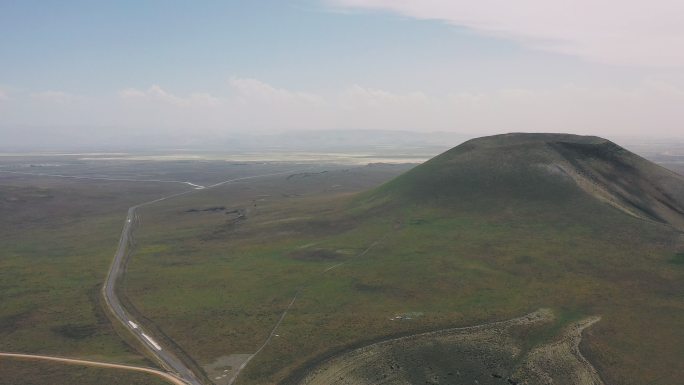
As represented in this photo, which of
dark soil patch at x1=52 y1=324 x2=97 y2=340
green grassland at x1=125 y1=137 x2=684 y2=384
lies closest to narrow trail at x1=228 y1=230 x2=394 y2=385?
green grassland at x1=125 y1=137 x2=684 y2=384

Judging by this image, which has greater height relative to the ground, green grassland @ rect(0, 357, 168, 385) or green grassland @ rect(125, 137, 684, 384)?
A: green grassland @ rect(125, 137, 684, 384)

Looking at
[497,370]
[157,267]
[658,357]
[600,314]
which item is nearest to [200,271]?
[157,267]

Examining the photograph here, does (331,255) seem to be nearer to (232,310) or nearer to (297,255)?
(297,255)

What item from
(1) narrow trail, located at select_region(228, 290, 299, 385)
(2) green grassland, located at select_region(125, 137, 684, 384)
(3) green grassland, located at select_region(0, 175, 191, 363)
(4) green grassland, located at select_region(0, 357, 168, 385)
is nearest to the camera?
(4) green grassland, located at select_region(0, 357, 168, 385)

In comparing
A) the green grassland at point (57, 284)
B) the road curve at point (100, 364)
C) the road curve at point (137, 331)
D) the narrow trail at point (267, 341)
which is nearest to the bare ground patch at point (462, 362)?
the narrow trail at point (267, 341)

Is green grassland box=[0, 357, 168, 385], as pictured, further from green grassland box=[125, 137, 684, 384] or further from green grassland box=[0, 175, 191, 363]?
green grassland box=[125, 137, 684, 384]
